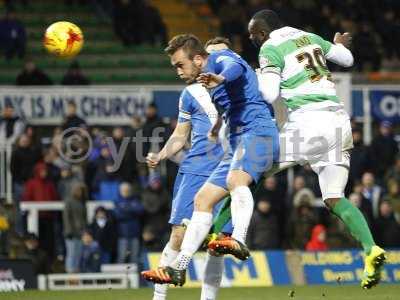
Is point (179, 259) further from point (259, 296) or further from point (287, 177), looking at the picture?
point (287, 177)

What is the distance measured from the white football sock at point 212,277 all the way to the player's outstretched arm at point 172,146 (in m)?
1.16

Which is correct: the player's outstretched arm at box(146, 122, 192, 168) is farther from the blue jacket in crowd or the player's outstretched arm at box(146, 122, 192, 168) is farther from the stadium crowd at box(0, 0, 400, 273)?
the blue jacket in crowd

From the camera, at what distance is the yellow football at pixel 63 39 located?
14898 mm

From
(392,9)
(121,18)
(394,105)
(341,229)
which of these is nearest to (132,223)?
(341,229)

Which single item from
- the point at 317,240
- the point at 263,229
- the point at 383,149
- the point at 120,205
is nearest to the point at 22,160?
the point at 120,205

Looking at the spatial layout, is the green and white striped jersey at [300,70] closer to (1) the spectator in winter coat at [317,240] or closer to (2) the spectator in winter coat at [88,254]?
(2) the spectator in winter coat at [88,254]

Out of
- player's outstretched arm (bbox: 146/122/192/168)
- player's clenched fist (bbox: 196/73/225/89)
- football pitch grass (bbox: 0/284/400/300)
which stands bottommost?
football pitch grass (bbox: 0/284/400/300)

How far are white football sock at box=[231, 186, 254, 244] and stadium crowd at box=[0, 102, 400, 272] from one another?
8.18 metres

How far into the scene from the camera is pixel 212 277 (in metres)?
11.9

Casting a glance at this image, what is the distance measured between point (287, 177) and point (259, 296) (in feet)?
22.7

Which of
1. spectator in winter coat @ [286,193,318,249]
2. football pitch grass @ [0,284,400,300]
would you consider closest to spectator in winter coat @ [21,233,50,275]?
football pitch grass @ [0,284,400,300]

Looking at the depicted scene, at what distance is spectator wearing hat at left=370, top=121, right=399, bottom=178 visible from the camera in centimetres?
2188

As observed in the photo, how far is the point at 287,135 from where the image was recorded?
12.4 meters

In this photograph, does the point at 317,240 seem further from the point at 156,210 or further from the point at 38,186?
the point at 38,186
